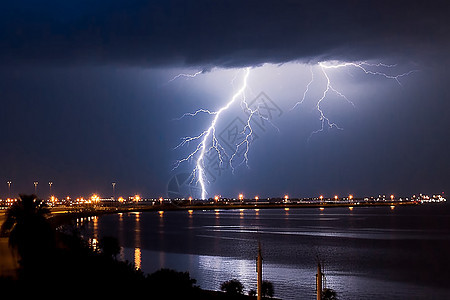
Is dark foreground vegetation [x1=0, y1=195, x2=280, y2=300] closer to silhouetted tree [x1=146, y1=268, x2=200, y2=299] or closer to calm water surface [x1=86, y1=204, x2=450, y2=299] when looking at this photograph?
silhouetted tree [x1=146, y1=268, x2=200, y2=299]

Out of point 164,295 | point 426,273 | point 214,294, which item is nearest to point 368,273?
point 426,273

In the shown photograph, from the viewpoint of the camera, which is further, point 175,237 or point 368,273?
point 175,237

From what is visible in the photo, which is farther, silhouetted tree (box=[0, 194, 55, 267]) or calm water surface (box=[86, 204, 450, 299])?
calm water surface (box=[86, 204, 450, 299])

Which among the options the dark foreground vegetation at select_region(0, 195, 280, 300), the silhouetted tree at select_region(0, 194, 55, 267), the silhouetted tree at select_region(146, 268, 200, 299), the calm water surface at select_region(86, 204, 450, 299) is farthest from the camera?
the calm water surface at select_region(86, 204, 450, 299)

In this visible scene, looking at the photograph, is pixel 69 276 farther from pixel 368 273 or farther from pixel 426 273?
pixel 426 273

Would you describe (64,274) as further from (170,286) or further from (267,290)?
(267,290)

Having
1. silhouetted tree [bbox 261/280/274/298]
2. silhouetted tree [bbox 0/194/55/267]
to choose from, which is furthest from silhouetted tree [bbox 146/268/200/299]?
silhouetted tree [bbox 261/280/274/298]

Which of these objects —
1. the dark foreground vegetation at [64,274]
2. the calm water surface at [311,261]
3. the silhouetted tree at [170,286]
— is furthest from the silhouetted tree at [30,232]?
the calm water surface at [311,261]

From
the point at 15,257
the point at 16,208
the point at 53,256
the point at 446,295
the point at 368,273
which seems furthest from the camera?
the point at 368,273

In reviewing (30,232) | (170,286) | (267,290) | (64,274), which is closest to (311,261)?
(267,290)
